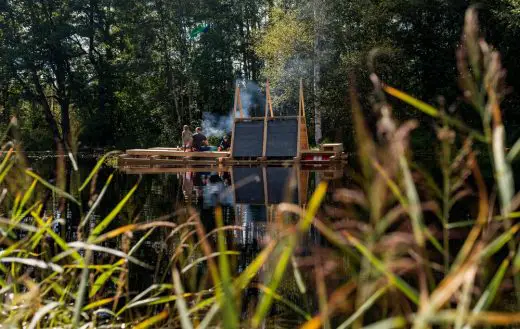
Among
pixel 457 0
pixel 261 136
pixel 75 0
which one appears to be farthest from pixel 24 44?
pixel 457 0

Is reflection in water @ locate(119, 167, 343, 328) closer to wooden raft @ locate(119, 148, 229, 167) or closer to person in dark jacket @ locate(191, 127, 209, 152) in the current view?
wooden raft @ locate(119, 148, 229, 167)

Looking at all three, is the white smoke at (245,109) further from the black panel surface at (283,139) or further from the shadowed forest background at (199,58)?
the black panel surface at (283,139)

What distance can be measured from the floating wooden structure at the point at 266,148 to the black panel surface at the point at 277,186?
1.29 meters

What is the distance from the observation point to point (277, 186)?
12602mm

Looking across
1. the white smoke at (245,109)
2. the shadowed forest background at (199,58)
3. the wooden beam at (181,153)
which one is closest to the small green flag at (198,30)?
the shadowed forest background at (199,58)

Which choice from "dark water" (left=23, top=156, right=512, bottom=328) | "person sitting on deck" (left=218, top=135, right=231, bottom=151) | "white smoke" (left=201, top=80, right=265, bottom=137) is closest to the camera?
"dark water" (left=23, top=156, right=512, bottom=328)

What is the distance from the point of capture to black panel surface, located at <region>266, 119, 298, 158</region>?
1866 cm

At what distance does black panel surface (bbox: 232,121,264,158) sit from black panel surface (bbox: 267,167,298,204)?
60.6 inches

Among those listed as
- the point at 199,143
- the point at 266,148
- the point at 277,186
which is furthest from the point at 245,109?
the point at 277,186

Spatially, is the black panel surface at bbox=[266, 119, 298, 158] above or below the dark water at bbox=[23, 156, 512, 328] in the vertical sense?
above

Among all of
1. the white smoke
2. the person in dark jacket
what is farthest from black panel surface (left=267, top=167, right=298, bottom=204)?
the white smoke

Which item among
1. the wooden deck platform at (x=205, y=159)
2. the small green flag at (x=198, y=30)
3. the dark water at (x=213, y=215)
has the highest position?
the small green flag at (x=198, y=30)

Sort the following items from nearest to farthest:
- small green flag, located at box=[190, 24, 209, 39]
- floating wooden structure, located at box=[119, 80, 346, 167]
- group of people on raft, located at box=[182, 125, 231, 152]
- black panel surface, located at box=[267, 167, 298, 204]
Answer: black panel surface, located at box=[267, 167, 298, 204]
floating wooden structure, located at box=[119, 80, 346, 167]
group of people on raft, located at box=[182, 125, 231, 152]
small green flag, located at box=[190, 24, 209, 39]

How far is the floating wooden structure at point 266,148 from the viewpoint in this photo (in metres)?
18.5
